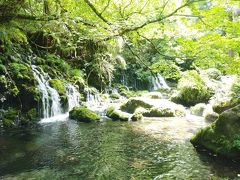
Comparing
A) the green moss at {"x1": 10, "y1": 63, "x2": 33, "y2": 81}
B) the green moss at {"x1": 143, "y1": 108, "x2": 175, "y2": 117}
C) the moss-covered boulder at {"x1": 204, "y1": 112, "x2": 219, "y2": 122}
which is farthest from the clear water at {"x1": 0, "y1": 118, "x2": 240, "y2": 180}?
the green moss at {"x1": 143, "y1": 108, "x2": 175, "y2": 117}

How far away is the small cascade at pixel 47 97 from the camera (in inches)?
434

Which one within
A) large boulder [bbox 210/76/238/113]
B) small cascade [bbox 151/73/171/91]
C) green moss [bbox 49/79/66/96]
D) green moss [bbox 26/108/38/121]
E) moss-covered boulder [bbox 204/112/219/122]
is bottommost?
moss-covered boulder [bbox 204/112/219/122]

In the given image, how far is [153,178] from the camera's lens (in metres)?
5.10

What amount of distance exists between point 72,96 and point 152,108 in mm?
3709

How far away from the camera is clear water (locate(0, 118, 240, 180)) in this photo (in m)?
5.31

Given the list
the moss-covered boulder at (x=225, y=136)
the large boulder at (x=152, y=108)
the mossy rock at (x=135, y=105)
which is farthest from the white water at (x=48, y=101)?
the moss-covered boulder at (x=225, y=136)

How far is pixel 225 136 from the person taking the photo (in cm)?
627

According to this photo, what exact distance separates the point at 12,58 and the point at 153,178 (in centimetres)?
830

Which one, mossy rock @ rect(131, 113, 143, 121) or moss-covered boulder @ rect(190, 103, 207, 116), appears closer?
mossy rock @ rect(131, 113, 143, 121)

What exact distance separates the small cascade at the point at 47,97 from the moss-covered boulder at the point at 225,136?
6357 millimetres

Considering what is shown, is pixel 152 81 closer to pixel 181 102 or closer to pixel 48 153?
pixel 181 102

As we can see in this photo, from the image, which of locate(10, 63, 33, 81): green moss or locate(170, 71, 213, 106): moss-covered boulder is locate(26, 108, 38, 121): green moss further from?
locate(170, 71, 213, 106): moss-covered boulder

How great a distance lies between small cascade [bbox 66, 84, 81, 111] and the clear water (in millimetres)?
3044

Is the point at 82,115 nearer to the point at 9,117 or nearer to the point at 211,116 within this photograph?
the point at 9,117
